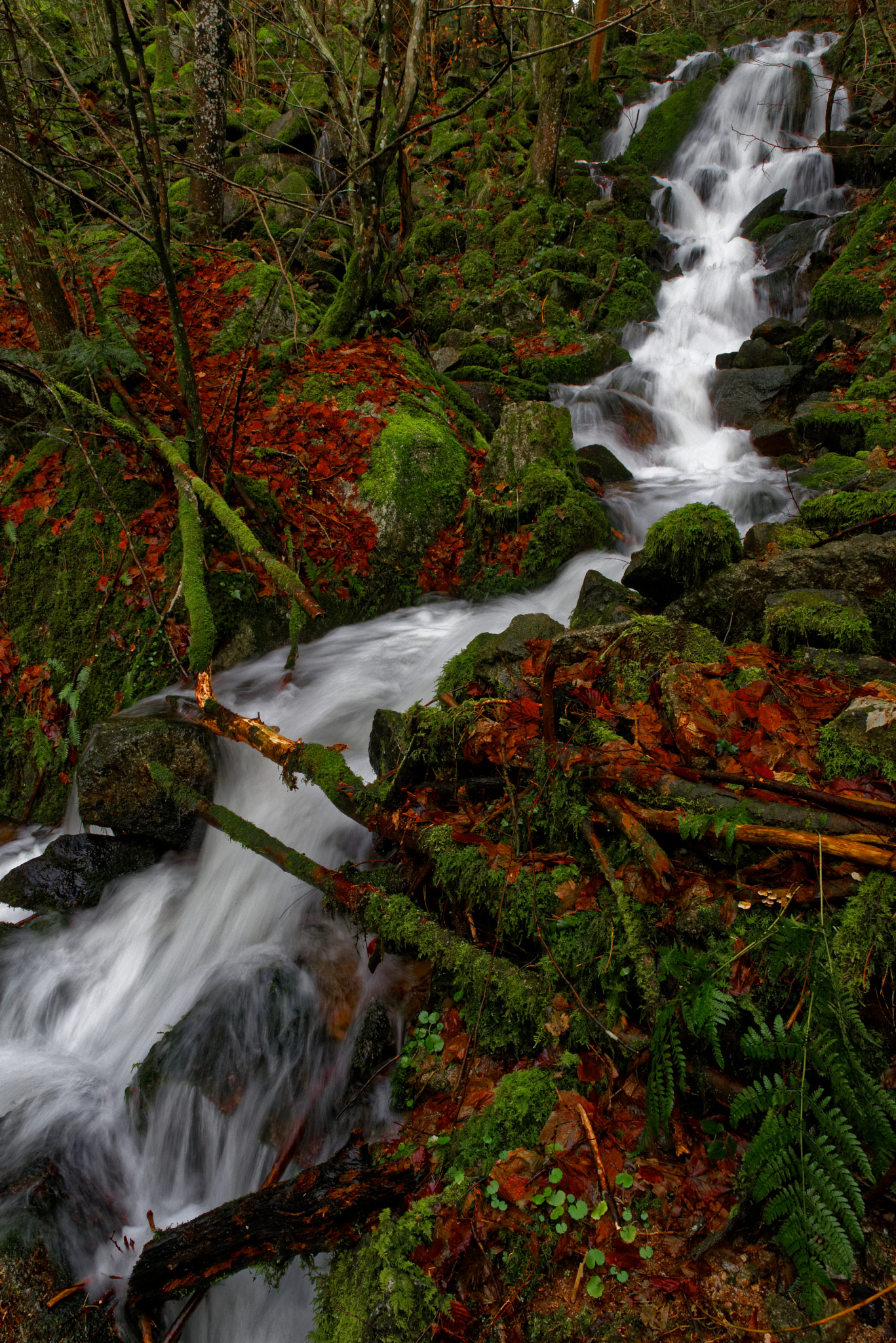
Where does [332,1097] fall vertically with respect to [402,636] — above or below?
below

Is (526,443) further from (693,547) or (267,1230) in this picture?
(267,1230)

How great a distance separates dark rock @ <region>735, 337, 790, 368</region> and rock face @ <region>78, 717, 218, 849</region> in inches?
390

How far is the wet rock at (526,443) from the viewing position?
679cm

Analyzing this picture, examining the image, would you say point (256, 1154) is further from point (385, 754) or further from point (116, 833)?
point (116, 833)

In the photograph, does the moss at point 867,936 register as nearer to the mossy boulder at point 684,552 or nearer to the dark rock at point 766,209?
the mossy boulder at point 684,552

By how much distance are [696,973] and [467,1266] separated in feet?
3.70

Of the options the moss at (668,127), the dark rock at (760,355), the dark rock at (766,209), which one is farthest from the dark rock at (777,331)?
the moss at (668,127)

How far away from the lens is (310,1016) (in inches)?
127

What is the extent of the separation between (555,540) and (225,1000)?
15.7 feet

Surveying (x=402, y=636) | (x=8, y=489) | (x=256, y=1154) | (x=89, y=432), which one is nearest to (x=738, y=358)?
(x=402, y=636)

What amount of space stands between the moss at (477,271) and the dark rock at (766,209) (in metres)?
5.57

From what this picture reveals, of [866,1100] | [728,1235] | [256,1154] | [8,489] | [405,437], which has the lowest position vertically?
[256,1154]

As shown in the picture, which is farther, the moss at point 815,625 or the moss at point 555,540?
the moss at point 555,540

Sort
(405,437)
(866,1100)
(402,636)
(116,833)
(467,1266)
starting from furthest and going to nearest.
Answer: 1. (405,437)
2. (402,636)
3. (116,833)
4. (467,1266)
5. (866,1100)
